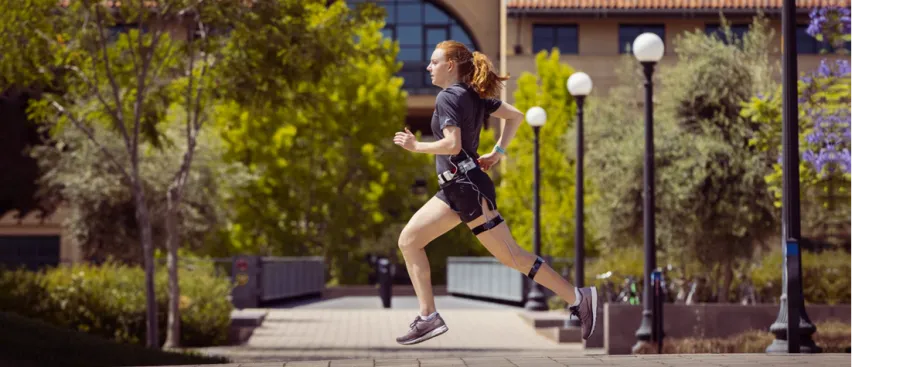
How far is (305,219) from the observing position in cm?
5022

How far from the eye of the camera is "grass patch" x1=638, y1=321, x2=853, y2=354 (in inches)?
759

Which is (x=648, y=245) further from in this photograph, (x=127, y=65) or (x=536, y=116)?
(x=536, y=116)

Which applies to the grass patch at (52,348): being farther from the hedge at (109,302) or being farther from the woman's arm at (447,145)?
the hedge at (109,302)

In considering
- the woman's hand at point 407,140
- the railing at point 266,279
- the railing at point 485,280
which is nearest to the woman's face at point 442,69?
the woman's hand at point 407,140

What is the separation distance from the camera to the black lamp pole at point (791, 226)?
12.8m

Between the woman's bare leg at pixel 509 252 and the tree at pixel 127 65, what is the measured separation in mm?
13425

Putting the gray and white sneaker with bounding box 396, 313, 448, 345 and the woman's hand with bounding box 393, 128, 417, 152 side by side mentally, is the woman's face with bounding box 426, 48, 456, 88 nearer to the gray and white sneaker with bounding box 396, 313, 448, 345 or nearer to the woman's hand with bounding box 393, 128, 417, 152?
the woman's hand with bounding box 393, 128, 417, 152

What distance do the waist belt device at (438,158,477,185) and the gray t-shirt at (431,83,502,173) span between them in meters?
0.03

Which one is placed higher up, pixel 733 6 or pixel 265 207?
pixel 733 6

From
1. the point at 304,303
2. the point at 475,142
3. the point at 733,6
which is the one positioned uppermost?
the point at 733,6

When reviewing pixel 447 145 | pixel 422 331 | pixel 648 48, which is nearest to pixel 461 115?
pixel 447 145
